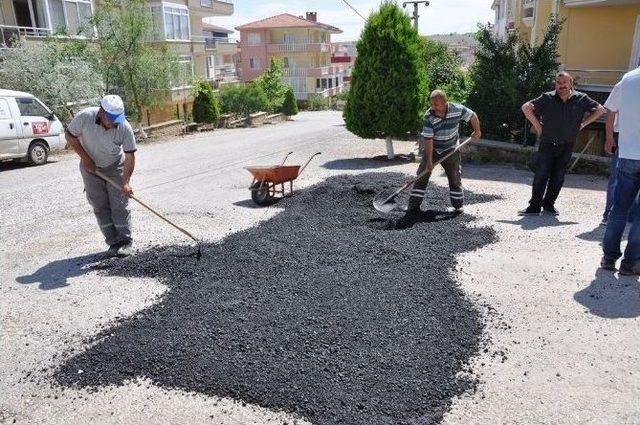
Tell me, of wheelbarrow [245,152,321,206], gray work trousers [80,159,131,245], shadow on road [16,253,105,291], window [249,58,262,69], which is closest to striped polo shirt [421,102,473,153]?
wheelbarrow [245,152,321,206]

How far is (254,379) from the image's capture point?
325 centimetres

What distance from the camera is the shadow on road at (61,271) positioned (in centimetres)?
512

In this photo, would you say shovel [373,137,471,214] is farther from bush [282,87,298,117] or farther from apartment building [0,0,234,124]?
bush [282,87,298,117]

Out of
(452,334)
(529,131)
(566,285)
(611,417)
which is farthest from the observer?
(529,131)

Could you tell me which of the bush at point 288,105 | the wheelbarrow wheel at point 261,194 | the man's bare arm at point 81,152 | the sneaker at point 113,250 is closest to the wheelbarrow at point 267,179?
the wheelbarrow wheel at point 261,194

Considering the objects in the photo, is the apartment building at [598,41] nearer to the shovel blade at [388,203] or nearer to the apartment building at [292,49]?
the shovel blade at [388,203]

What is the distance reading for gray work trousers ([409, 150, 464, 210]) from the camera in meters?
6.70

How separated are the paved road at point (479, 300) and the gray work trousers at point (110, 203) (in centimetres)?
39

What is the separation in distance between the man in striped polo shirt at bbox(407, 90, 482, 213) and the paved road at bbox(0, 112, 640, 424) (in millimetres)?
696

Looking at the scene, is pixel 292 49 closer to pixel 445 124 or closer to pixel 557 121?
pixel 445 124

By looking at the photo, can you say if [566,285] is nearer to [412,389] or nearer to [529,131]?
[412,389]

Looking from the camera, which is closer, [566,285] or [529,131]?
[566,285]

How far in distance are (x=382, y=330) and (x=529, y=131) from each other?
8611 millimetres

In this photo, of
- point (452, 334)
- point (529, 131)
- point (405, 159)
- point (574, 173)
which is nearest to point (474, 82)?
point (529, 131)
